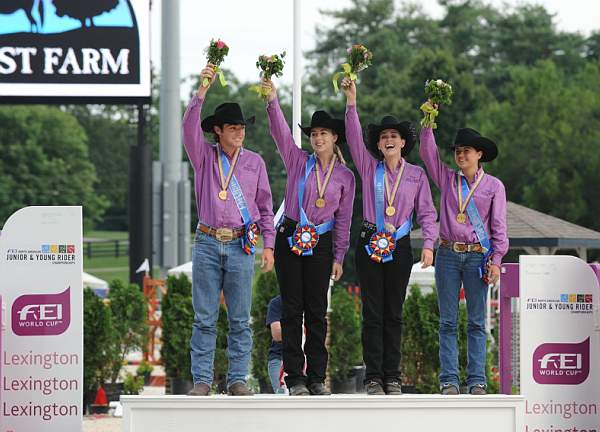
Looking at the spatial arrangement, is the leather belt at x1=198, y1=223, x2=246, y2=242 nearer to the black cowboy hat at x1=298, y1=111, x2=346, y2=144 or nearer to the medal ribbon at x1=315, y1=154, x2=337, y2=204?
the medal ribbon at x1=315, y1=154, x2=337, y2=204

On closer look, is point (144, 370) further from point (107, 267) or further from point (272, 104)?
point (107, 267)

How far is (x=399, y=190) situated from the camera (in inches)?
378

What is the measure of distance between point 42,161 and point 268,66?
49.5m

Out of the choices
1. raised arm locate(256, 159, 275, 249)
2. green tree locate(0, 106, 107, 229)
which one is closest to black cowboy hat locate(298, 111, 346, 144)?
raised arm locate(256, 159, 275, 249)

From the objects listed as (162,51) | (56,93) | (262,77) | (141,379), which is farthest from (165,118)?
(262,77)

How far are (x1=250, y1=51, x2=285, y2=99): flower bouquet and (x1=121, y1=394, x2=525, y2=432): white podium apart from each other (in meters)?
1.98

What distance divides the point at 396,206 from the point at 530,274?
105 cm

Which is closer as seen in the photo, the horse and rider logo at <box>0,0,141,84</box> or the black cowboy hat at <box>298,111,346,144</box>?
the black cowboy hat at <box>298,111,346,144</box>

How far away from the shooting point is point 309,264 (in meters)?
9.45

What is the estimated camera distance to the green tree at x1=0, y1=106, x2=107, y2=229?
5670 cm

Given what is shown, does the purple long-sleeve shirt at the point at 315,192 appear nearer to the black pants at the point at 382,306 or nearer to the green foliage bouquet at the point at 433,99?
the black pants at the point at 382,306

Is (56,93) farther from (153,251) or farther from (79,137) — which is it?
(79,137)

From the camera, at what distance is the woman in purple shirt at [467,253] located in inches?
384

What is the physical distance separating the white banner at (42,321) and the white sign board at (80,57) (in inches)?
497
